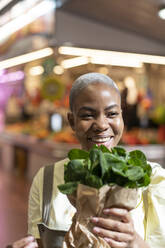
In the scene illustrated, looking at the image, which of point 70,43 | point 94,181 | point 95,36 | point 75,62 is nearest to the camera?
point 94,181

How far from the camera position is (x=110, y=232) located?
846 mm

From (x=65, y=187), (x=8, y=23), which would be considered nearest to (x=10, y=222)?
(x=8, y=23)

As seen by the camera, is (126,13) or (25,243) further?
(126,13)

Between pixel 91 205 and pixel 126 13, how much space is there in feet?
10.9

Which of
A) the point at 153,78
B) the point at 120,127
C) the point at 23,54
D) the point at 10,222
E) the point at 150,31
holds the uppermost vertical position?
the point at 153,78

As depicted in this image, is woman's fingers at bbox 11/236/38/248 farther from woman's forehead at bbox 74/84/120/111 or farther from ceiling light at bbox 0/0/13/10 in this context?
ceiling light at bbox 0/0/13/10

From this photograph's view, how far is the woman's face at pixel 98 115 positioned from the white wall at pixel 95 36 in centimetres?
248

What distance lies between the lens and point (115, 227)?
0.84 m

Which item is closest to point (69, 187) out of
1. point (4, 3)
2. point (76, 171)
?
point (76, 171)

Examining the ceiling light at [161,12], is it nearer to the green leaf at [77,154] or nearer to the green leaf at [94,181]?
the green leaf at [77,154]

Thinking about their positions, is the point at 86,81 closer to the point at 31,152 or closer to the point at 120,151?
the point at 120,151

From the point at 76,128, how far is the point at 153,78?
35.0ft

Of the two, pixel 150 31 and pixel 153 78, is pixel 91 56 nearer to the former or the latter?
pixel 150 31

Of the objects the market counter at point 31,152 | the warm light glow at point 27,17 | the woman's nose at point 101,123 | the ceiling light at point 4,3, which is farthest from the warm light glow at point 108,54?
the woman's nose at point 101,123
